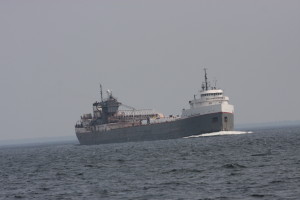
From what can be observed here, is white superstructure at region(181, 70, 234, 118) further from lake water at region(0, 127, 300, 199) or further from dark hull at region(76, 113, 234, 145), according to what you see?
lake water at region(0, 127, 300, 199)

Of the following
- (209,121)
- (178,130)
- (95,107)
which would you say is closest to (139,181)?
(209,121)

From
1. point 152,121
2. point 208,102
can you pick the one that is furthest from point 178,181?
point 152,121

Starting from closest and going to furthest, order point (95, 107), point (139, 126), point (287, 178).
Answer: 1. point (287, 178)
2. point (139, 126)
3. point (95, 107)

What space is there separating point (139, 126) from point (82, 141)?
121ft

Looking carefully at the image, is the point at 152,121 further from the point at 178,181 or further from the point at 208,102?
the point at 178,181

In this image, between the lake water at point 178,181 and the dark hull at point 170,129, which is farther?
the dark hull at point 170,129

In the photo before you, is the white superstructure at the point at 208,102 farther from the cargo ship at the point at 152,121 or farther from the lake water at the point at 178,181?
the lake water at the point at 178,181

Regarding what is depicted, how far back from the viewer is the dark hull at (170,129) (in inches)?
4555

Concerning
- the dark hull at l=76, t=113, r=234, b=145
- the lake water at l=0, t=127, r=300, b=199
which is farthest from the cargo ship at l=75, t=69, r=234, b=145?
the lake water at l=0, t=127, r=300, b=199

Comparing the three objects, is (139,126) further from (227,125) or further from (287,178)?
(287,178)

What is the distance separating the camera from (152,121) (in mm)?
140750

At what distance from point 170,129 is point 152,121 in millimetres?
13886

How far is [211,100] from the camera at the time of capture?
118750 millimetres

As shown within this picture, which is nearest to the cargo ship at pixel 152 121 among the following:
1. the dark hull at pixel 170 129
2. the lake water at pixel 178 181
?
the dark hull at pixel 170 129
